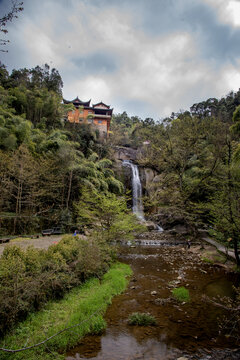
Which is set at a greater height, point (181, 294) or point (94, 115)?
point (94, 115)

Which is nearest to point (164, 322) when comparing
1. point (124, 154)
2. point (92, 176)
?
point (92, 176)

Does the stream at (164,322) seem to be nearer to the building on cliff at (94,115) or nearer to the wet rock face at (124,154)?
the wet rock face at (124,154)

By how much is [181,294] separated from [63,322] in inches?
146

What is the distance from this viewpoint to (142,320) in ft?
15.0

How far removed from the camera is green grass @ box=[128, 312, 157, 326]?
4.53m

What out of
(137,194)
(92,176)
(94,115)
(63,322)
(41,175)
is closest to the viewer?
(63,322)

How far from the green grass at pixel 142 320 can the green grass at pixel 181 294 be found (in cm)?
152

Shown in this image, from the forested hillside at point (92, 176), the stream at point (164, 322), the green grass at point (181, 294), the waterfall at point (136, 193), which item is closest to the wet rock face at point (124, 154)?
the waterfall at point (136, 193)

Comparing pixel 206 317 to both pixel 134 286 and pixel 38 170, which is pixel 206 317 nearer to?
pixel 134 286

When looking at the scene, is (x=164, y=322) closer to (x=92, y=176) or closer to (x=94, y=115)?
(x=92, y=176)

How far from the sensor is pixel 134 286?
6793 millimetres

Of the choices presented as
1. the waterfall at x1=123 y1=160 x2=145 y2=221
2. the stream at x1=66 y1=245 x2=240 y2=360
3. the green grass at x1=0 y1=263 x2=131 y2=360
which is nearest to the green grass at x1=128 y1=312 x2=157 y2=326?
the stream at x1=66 y1=245 x2=240 y2=360

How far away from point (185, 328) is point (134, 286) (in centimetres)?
267

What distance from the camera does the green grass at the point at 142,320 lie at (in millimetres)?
4531
